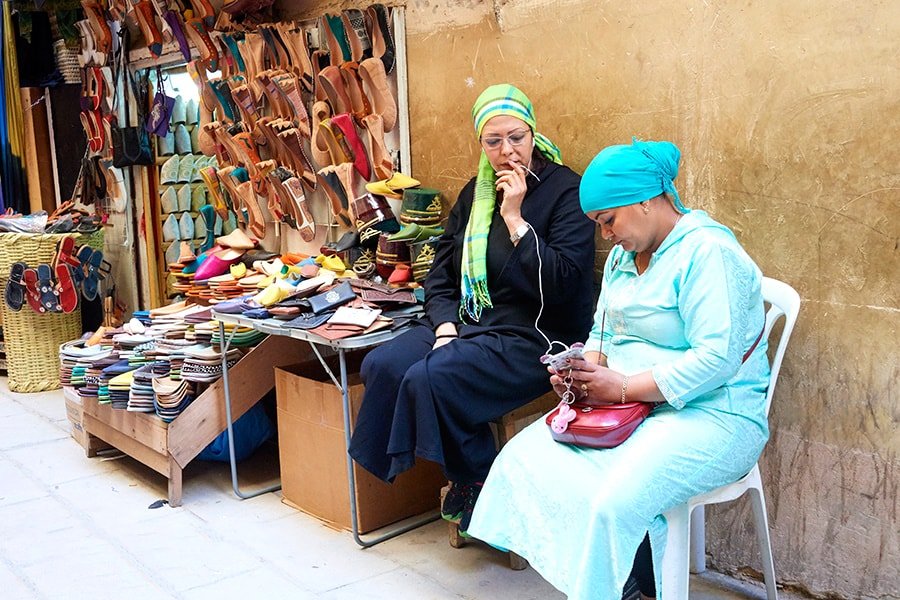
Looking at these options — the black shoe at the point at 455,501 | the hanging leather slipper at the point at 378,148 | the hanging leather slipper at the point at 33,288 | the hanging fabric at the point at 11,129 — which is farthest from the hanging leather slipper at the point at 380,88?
the hanging fabric at the point at 11,129

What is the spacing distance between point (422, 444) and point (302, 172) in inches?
76.4

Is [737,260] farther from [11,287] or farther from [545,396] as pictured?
[11,287]

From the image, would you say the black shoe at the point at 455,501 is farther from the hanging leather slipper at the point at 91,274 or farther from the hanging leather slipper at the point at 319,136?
the hanging leather slipper at the point at 91,274

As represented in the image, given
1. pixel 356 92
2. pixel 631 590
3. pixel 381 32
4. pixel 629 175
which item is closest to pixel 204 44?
pixel 356 92

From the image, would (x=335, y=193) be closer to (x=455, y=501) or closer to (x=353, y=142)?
(x=353, y=142)

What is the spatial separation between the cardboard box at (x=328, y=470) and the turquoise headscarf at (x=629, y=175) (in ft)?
4.15

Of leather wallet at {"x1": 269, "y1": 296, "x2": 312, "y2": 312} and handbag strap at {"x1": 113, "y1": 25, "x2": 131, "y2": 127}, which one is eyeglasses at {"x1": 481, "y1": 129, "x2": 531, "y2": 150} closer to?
leather wallet at {"x1": 269, "y1": 296, "x2": 312, "y2": 312}

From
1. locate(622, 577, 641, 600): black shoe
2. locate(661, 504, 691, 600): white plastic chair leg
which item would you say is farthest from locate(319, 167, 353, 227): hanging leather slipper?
locate(661, 504, 691, 600): white plastic chair leg

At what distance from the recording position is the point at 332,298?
3172 millimetres

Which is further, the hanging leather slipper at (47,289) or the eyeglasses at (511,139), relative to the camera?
the hanging leather slipper at (47,289)

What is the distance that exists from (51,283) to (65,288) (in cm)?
8

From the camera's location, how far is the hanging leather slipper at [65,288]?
16.6ft

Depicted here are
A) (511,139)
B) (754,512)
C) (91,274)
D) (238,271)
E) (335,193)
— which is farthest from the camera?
(91,274)

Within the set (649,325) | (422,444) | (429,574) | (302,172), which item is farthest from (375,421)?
(302,172)
